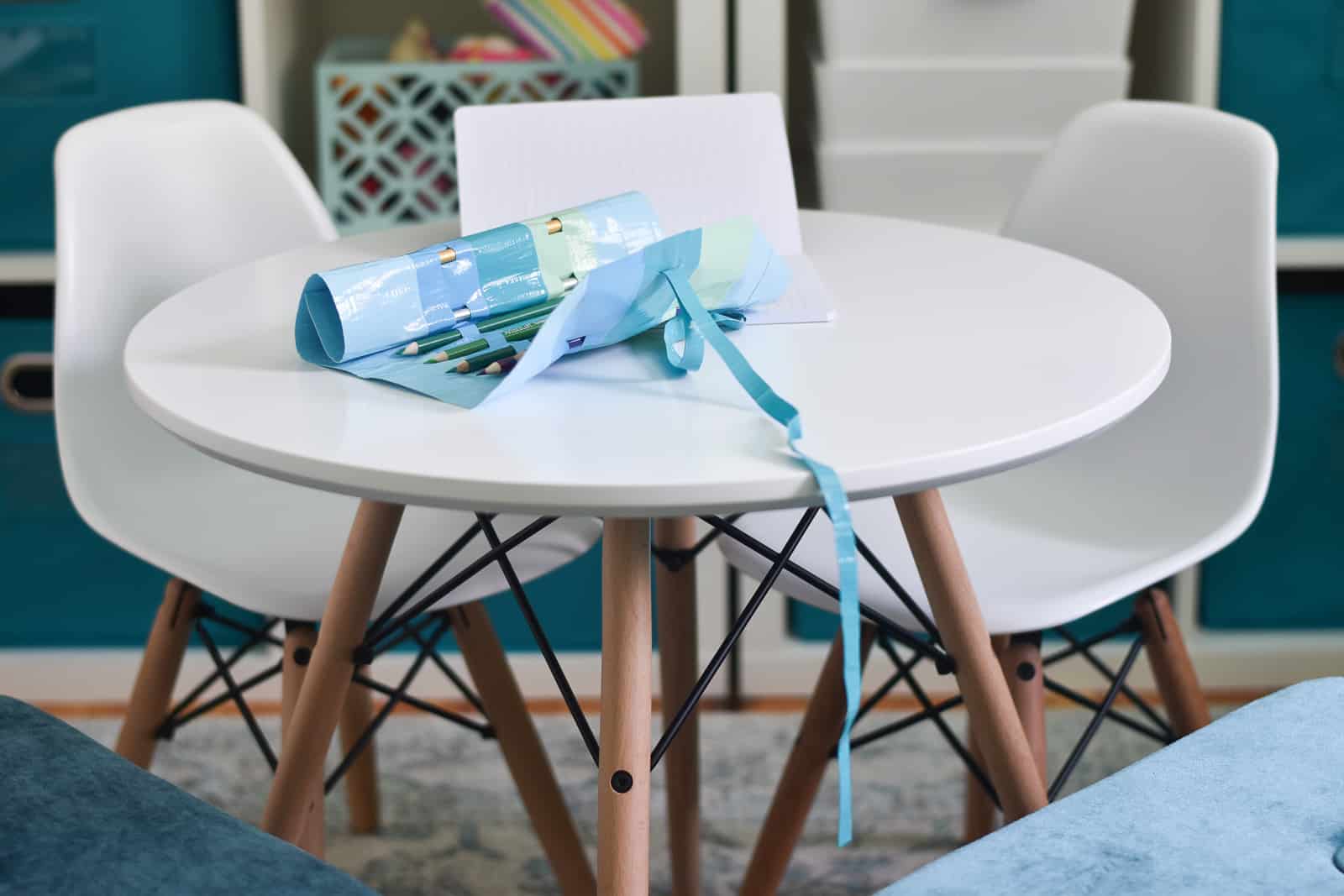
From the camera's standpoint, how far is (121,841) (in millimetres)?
832

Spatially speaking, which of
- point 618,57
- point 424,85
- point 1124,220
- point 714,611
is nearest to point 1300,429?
point 1124,220

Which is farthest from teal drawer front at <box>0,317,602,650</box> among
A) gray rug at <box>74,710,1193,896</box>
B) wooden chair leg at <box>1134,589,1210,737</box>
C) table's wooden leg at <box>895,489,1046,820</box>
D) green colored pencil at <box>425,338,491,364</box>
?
green colored pencil at <box>425,338,491,364</box>

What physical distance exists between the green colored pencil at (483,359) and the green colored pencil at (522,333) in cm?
2

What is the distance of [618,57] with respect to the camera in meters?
1.90

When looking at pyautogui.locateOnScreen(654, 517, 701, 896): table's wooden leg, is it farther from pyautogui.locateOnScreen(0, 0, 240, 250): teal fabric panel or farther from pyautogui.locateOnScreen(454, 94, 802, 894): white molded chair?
pyautogui.locateOnScreen(0, 0, 240, 250): teal fabric panel

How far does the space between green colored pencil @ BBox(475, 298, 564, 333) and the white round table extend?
54 millimetres

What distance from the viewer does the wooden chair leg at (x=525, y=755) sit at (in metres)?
1.36

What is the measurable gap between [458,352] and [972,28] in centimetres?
104

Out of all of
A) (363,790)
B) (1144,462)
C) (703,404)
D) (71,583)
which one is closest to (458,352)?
(703,404)

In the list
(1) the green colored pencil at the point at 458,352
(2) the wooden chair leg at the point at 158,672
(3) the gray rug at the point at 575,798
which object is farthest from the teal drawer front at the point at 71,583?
(1) the green colored pencil at the point at 458,352

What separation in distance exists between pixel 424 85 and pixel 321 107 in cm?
13

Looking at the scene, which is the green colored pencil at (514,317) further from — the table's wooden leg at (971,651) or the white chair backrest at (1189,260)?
the white chair backrest at (1189,260)

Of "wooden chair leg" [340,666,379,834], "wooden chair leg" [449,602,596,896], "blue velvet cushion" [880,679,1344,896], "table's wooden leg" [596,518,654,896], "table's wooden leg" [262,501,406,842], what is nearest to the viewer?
"blue velvet cushion" [880,679,1344,896]

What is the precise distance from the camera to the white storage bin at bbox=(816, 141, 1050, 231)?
1.81 metres
